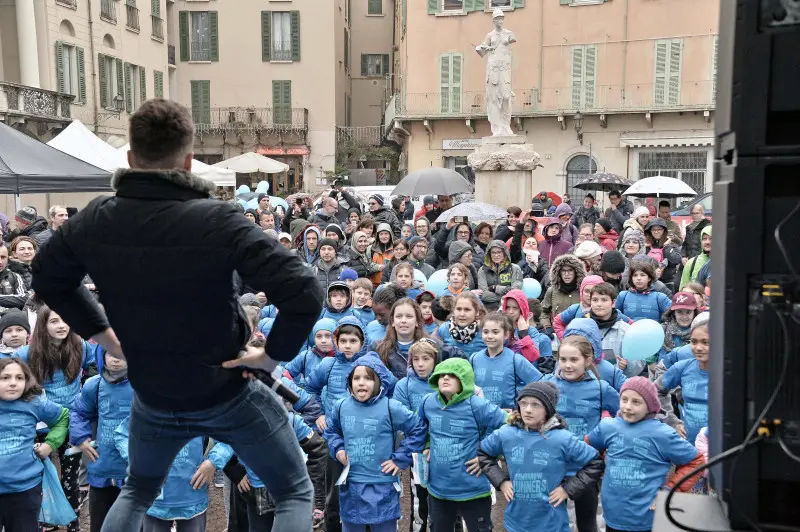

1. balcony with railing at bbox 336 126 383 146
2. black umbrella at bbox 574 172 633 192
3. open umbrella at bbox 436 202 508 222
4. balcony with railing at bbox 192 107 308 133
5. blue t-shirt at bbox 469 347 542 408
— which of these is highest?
balcony with railing at bbox 192 107 308 133

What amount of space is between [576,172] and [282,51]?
618 inches

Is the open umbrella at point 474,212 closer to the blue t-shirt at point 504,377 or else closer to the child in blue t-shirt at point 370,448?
the blue t-shirt at point 504,377

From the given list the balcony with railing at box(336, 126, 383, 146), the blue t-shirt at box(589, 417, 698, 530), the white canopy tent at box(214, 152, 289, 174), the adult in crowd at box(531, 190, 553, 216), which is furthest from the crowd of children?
the balcony with railing at box(336, 126, 383, 146)

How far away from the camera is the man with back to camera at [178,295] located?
2.71 m

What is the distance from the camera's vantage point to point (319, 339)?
252 inches

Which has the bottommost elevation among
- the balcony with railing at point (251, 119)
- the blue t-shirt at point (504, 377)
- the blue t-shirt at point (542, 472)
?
the blue t-shirt at point (542, 472)

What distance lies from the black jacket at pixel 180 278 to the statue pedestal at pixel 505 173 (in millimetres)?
13032

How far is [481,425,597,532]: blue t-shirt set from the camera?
15.6 ft

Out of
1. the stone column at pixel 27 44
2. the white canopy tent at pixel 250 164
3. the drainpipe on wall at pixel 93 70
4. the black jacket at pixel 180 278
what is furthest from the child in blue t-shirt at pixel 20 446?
the drainpipe on wall at pixel 93 70

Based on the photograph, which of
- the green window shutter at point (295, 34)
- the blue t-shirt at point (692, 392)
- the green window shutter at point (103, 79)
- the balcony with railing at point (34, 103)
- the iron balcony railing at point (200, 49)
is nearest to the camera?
the blue t-shirt at point (692, 392)

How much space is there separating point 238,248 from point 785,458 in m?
1.69

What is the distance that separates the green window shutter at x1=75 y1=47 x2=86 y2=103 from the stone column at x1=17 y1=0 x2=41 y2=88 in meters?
1.94

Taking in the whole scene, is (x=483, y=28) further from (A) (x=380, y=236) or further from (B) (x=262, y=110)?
(A) (x=380, y=236)

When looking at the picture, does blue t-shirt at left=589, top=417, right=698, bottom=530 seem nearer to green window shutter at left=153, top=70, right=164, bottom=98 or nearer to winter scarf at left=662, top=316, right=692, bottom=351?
winter scarf at left=662, top=316, right=692, bottom=351
